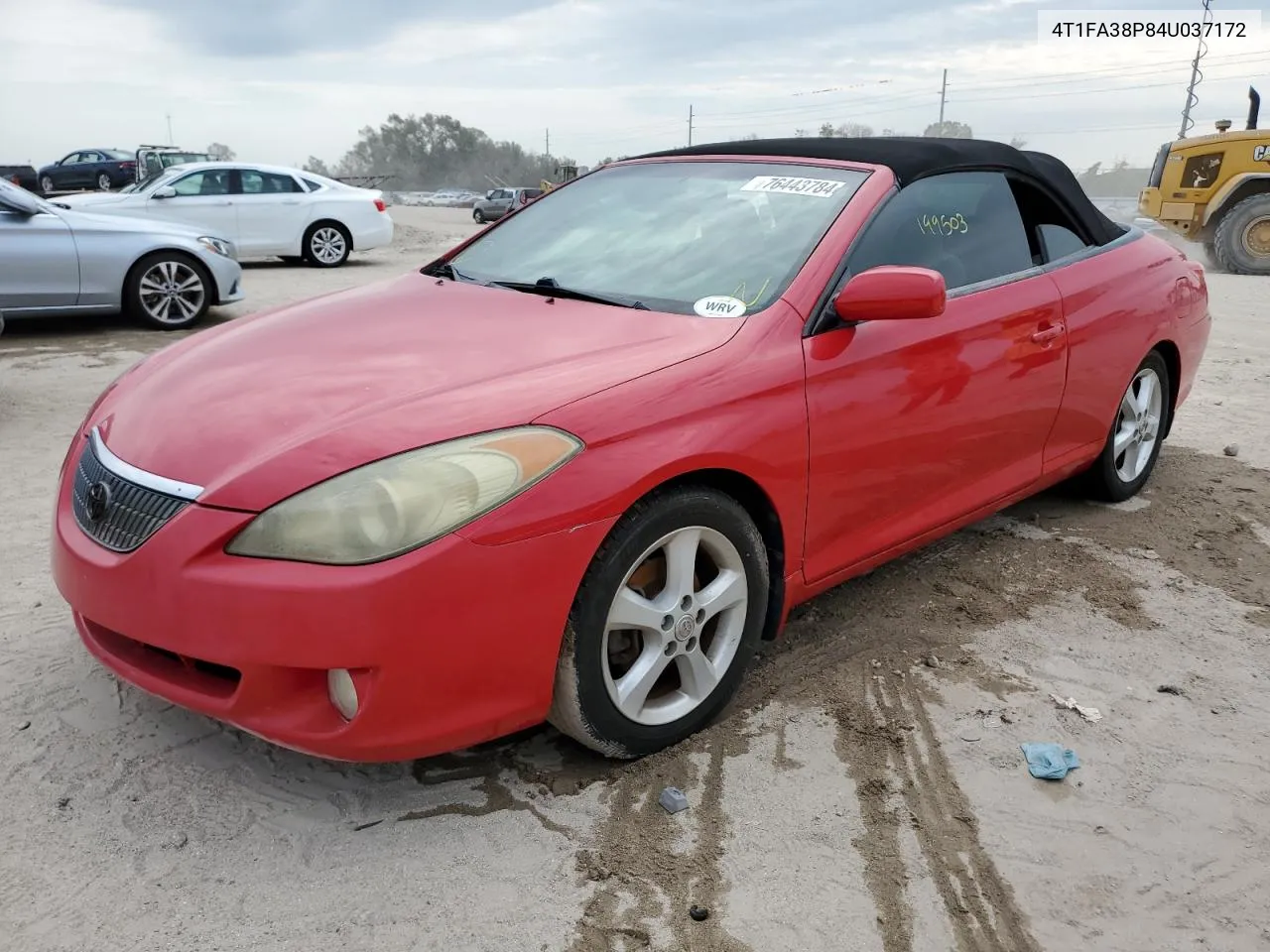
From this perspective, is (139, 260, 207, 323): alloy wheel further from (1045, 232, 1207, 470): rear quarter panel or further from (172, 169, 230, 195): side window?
(1045, 232, 1207, 470): rear quarter panel

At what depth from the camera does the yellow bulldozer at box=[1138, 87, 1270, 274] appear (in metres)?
13.8

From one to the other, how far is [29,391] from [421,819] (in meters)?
5.27

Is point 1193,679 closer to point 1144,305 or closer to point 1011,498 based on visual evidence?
point 1011,498

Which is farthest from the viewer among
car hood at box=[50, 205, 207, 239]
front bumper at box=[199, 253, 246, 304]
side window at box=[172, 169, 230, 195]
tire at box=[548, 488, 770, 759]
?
side window at box=[172, 169, 230, 195]

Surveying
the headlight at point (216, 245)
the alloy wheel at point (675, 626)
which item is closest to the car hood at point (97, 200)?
the headlight at point (216, 245)

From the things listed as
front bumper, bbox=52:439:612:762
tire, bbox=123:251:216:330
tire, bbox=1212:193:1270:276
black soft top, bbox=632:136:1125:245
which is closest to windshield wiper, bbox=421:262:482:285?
black soft top, bbox=632:136:1125:245

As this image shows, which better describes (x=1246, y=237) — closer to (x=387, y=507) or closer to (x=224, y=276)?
(x=224, y=276)

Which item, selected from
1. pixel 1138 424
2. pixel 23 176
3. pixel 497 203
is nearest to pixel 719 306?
pixel 1138 424

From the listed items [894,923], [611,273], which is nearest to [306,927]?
[894,923]

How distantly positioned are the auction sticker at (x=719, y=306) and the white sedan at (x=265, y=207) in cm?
1089

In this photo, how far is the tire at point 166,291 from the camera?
827cm

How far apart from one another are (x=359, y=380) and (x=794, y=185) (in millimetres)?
1516

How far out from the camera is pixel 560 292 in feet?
10.0

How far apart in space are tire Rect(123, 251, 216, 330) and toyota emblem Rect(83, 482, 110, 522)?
665 cm
